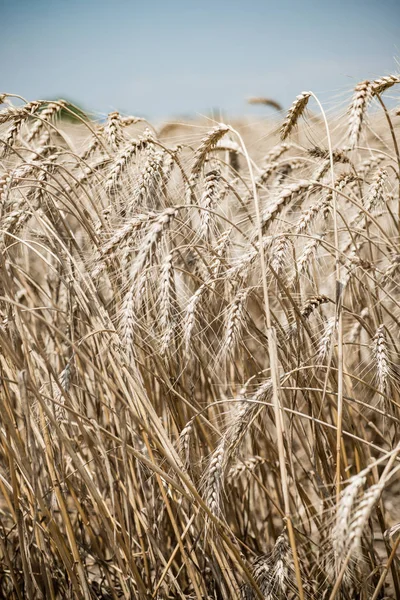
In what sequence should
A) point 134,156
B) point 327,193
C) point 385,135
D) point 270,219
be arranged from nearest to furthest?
point 270,219
point 327,193
point 134,156
point 385,135

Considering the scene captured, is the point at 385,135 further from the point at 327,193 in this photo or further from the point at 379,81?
the point at 327,193

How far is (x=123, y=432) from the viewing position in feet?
4.15

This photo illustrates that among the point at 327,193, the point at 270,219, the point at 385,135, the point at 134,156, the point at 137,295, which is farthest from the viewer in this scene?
the point at 385,135

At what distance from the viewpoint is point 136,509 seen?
1.47 metres

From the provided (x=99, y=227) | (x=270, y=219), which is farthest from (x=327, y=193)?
(x=99, y=227)

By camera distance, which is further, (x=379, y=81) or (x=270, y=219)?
(x=379, y=81)

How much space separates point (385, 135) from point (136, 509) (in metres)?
2.09

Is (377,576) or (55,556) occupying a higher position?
(55,556)

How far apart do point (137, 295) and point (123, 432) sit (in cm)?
35

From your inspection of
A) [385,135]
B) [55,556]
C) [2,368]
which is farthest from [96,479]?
[385,135]

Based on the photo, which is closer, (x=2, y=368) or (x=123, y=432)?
(x=123, y=432)

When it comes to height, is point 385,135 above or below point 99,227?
above

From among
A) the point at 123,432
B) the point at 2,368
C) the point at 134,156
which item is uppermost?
the point at 134,156

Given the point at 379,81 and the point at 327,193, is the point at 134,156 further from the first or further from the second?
the point at 379,81
